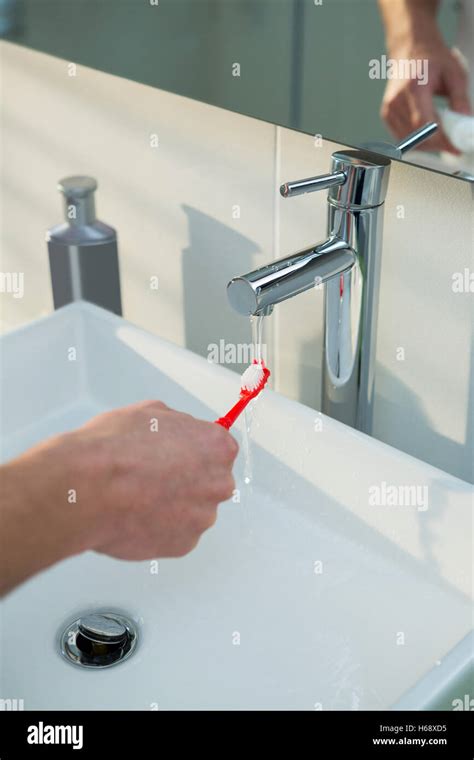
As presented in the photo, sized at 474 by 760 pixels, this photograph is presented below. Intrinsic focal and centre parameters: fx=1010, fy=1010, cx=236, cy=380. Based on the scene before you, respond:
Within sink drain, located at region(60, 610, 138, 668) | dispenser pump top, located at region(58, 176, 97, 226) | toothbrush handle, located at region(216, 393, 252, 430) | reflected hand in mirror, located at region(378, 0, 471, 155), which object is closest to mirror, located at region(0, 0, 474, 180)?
reflected hand in mirror, located at region(378, 0, 471, 155)

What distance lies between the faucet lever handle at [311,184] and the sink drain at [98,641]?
13.5 inches

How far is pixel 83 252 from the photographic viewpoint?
39.1 inches

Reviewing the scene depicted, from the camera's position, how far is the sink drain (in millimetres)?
737

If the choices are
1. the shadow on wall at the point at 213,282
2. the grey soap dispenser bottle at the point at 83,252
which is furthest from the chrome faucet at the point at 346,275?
the grey soap dispenser bottle at the point at 83,252

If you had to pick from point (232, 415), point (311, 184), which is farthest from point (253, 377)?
point (311, 184)

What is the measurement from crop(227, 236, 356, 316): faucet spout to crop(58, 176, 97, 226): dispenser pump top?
33cm

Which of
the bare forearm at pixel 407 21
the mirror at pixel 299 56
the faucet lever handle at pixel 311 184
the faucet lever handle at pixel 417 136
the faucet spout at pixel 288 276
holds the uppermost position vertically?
the bare forearm at pixel 407 21

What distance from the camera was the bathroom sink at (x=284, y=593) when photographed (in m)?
0.70

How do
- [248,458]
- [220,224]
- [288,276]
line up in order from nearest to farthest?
[288,276] → [248,458] → [220,224]

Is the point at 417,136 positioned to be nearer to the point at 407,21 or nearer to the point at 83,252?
the point at 407,21

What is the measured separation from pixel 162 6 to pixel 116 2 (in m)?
0.07

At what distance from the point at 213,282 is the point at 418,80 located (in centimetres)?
32

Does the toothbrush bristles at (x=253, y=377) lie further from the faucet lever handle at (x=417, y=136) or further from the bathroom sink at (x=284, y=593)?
the faucet lever handle at (x=417, y=136)

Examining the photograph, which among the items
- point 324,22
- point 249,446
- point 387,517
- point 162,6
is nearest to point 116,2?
point 162,6
